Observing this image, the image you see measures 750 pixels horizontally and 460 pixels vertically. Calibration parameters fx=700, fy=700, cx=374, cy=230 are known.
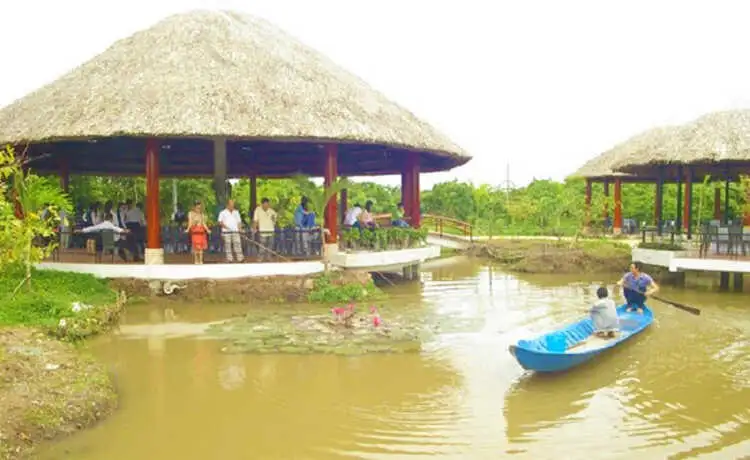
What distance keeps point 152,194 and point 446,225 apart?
21418mm

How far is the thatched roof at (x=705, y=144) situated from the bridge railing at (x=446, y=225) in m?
12.8

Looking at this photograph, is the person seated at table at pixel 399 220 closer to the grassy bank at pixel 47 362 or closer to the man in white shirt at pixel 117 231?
the man in white shirt at pixel 117 231

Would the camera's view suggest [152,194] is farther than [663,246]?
No

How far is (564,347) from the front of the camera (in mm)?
9398

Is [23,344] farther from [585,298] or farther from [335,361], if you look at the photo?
[585,298]

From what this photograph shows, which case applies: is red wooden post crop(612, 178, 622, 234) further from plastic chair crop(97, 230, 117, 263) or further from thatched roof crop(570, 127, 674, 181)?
plastic chair crop(97, 230, 117, 263)

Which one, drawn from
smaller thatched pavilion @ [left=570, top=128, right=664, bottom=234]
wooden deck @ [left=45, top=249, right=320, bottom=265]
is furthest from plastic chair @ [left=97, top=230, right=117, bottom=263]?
smaller thatched pavilion @ [left=570, top=128, right=664, bottom=234]

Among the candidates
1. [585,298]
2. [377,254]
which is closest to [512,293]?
[585,298]

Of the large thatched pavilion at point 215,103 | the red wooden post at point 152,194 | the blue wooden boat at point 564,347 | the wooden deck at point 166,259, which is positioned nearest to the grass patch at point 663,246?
the large thatched pavilion at point 215,103

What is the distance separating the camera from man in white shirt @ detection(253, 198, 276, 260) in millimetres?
14867

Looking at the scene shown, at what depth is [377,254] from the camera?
15.6m

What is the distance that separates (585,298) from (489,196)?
74.1 ft

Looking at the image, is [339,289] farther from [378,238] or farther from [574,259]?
[574,259]

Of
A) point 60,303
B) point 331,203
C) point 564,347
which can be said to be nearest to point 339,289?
point 331,203
